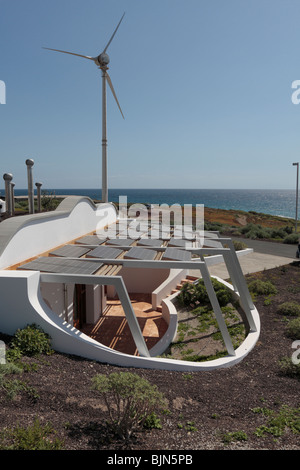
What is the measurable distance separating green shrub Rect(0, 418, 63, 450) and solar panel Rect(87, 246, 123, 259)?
6.25 meters

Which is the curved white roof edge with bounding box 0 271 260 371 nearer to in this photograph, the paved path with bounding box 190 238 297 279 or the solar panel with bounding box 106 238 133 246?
the solar panel with bounding box 106 238 133 246

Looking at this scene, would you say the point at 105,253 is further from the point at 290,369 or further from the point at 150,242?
the point at 290,369

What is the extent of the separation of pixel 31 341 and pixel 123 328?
6646mm

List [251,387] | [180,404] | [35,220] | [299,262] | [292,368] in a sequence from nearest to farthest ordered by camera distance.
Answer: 1. [180,404]
2. [251,387]
3. [292,368]
4. [35,220]
5. [299,262]

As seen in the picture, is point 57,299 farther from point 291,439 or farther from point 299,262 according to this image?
point 299,262

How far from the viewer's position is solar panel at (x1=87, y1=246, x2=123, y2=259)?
11167 millimetres

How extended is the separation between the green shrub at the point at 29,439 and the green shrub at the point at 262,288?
14.6 metres

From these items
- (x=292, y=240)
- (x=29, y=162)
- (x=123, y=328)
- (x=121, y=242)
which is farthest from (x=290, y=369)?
(x=292, y=240)

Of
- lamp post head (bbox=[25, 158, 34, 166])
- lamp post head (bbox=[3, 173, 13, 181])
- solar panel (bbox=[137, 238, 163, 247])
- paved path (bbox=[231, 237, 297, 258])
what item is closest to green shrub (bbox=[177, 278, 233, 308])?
solar panel (bbox=[137, 238, 163, 247])

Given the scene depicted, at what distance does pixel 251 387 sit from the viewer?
848 centimetres

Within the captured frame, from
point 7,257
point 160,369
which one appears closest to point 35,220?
point 7,257

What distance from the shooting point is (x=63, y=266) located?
9.84 m
